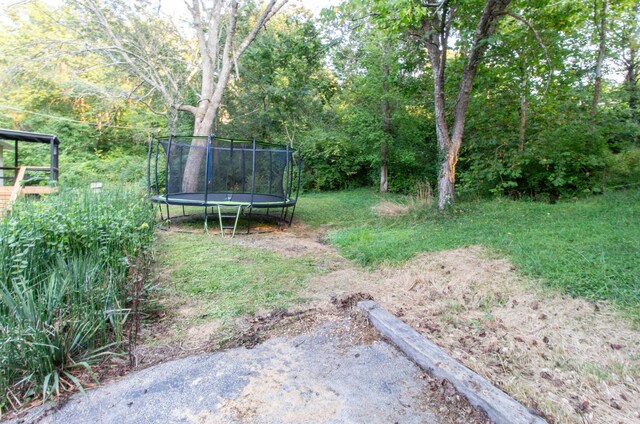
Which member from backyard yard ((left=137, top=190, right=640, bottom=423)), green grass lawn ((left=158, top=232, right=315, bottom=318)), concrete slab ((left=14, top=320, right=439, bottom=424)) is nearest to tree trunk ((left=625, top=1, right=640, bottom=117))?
backyard yard ((left=137, top=190, right=640, bottom=423))

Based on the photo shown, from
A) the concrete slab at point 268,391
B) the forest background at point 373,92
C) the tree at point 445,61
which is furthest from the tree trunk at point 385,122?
the concrete slab at point 268,391

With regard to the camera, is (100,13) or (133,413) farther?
(100,13)

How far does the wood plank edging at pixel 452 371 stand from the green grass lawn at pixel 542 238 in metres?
1.29

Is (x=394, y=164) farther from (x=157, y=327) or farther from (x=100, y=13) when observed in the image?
(x=157, y=327)

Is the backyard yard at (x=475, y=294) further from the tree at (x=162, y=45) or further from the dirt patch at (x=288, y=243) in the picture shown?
the tree at (x=162, y=45)

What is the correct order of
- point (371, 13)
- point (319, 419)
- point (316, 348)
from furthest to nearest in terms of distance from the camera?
point (371, 13) → point (316, 348) → point (319, 419)

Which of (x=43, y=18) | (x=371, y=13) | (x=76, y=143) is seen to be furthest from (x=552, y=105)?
(x=76, y=143)

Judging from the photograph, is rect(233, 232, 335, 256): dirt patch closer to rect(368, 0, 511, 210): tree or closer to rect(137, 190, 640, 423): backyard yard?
rect(137, 190, 640, 423): backyard yard

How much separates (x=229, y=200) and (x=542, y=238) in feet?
15.6

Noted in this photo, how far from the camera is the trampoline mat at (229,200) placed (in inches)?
221

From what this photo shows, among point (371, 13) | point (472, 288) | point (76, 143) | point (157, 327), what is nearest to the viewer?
point (157, 327)

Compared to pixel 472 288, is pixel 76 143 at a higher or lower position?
higher

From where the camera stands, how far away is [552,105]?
6.70 metres

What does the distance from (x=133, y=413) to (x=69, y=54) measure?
1042cm
